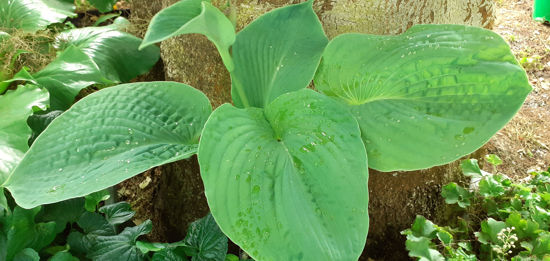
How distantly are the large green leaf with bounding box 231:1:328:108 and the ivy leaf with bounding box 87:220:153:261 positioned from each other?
15.3 inches

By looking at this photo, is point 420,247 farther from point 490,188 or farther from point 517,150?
point 517,150

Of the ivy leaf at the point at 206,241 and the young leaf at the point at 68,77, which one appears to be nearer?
the ivy leaf at the point at 206,241

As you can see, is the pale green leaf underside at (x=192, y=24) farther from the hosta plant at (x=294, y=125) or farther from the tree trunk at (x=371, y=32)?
the tree trunk at (x=371, y=32)

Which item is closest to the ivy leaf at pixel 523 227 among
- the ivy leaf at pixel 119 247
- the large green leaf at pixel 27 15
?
the ivy leaf at pixel 119 247

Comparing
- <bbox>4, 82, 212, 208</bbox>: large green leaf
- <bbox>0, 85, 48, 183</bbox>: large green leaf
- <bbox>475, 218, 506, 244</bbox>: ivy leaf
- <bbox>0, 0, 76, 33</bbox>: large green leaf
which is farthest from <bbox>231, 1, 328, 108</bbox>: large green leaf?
<bbox>0, 0, 76, 33</bbox>: large green leaf

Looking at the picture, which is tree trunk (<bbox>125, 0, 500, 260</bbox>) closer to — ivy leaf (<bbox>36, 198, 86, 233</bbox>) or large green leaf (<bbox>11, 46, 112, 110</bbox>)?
large green leaf (<bbox>11, 46, 112, 110</bbox>)

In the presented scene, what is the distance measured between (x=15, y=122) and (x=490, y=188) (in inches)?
47.0

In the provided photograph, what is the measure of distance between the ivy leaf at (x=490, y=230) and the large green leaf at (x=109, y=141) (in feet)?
2.43

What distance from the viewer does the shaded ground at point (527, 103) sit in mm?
1671

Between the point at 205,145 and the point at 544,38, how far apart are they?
232 cm

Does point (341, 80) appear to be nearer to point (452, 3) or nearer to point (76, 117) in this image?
point (452, 3)

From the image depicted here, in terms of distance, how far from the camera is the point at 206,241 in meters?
1.09

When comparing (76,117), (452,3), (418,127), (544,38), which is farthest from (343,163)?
(544,38)

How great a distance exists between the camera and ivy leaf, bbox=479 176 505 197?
1286mm
